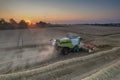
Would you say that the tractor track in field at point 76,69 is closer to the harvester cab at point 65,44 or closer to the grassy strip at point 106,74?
the grassy strip at point 106,74

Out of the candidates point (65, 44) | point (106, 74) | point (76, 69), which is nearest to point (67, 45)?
point (65, 44)

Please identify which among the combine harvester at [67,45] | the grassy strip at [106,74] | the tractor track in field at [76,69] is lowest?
the tractor track in field at [76,69]

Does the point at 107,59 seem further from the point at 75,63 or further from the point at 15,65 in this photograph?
the point at 15,65

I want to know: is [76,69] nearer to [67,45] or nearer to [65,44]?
[65,44]

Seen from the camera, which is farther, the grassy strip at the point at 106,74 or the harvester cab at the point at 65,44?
the harvester cab at the point at 65,44

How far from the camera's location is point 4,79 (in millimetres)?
12211

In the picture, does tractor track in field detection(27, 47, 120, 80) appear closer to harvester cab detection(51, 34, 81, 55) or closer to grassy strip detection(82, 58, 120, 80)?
grassy strip detection(82, 58, 120, 80)

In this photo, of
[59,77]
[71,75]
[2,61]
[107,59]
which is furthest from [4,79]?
[107,59]

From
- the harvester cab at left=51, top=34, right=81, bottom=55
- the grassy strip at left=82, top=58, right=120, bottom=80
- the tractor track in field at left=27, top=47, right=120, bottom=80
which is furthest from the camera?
the harvester cab at left=51, top=34, right=81, bottom=55

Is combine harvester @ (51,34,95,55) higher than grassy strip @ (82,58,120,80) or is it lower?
higher

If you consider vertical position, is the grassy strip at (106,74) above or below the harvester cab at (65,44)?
below

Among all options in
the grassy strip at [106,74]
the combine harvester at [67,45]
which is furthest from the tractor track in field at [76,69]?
the combine harvester at [67,45]

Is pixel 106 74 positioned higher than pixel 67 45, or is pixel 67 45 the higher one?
pixel 67 45

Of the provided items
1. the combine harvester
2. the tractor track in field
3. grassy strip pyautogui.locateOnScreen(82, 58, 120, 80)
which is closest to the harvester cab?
the combine harvester
